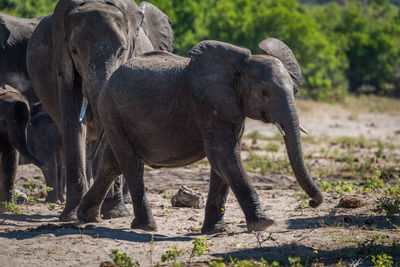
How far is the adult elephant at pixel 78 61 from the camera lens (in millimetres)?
7273

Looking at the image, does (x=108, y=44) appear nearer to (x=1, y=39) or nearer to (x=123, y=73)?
(x=123, y=73)

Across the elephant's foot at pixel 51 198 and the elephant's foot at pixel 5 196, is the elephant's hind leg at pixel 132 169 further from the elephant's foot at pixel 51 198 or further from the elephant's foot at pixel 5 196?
A: the elephant's foot at pixel 51 198

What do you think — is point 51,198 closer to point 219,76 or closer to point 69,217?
point 69,217

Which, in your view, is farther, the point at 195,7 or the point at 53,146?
the point at 195,7

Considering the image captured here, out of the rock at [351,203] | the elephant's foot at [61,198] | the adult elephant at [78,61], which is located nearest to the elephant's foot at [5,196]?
the elephant's foot at [61,198]

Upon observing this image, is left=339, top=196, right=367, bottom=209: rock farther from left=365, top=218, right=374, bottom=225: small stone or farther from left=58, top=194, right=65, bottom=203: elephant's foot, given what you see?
left=58, top=194, right=65, bottom=203: elephant's foot

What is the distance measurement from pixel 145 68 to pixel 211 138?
0.93 meters

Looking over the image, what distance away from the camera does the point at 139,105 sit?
22.3 feet

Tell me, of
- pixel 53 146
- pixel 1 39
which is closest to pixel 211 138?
pixel 53 146

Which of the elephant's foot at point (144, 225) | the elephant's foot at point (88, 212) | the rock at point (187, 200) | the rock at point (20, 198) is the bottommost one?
the rock at point (20, 198)

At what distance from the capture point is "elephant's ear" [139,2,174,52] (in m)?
9.84

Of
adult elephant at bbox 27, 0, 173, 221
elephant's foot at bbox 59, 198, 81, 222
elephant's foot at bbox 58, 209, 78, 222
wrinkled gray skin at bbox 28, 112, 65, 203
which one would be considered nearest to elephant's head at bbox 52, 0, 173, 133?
adult elephant at bbox 27, 0, 173, 221

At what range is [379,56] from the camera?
31609 millimetres

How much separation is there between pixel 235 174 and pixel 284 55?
46.9 inches
